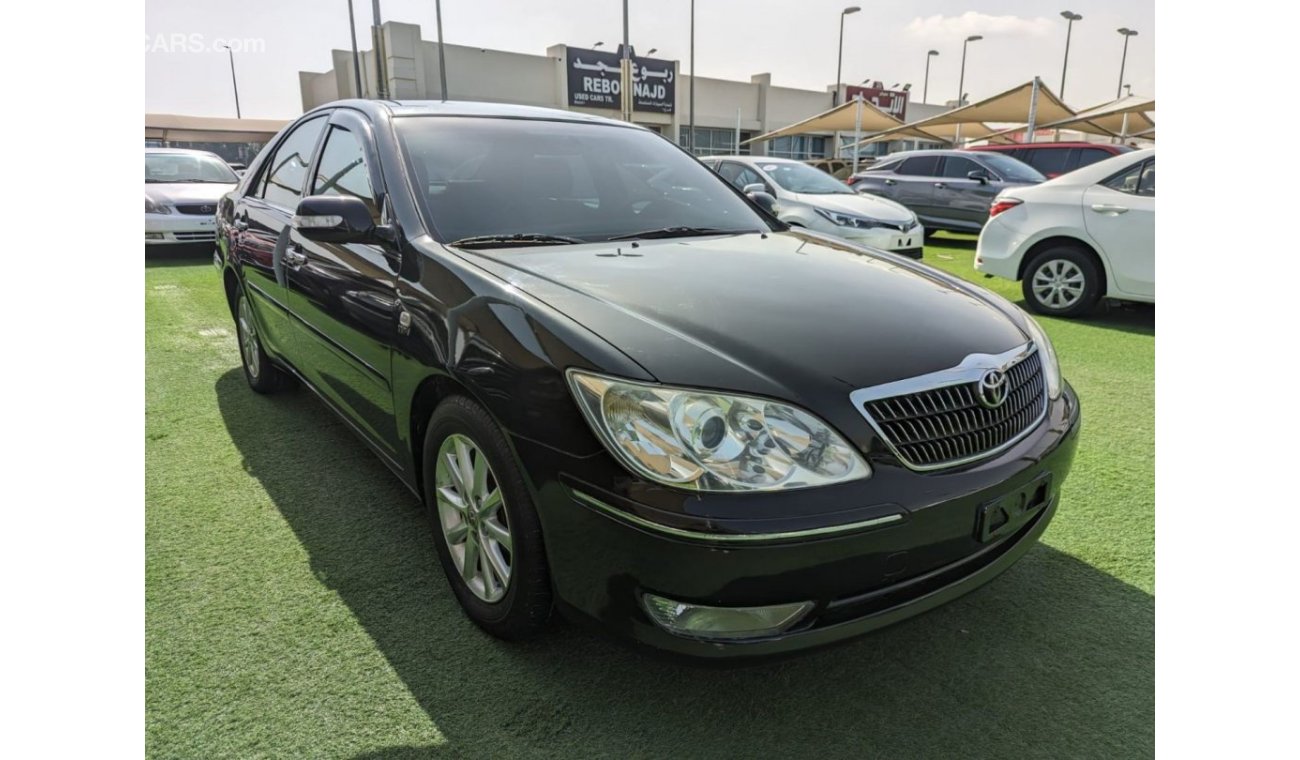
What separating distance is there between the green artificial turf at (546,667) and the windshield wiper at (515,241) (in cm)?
105

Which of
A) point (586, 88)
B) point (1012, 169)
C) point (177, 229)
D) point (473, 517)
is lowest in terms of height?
point (473, 517)

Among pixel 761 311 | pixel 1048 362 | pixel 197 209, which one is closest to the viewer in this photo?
pixel 761 311

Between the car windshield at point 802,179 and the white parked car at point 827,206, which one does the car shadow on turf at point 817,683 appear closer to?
the white parked car at point 827,206

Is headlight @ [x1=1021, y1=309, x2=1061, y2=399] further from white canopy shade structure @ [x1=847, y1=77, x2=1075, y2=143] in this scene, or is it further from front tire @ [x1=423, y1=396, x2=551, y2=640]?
white canopy shade structure @ [x1=847, y1=77, x2=1075, y2=143]

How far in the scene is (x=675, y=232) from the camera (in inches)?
108

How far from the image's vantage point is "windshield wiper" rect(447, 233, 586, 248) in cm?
235

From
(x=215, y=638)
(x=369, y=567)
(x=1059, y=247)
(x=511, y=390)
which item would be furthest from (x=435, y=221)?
(x=1059, y=247)

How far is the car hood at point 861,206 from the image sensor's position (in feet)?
28.9

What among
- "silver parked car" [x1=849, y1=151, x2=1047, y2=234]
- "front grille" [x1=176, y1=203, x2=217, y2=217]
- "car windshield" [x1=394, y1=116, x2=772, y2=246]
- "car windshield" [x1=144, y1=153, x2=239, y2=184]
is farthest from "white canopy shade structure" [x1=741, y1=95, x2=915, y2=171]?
"car windshield" [x1=394, y1=116, x2=772, y2=246]

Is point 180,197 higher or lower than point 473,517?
higher

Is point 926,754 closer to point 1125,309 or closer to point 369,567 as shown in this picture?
point 369,567

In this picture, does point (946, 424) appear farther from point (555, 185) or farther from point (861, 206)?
point (861, 206)

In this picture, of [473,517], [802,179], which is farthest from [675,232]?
[802,179]

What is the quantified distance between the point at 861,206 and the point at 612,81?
29.0 m
